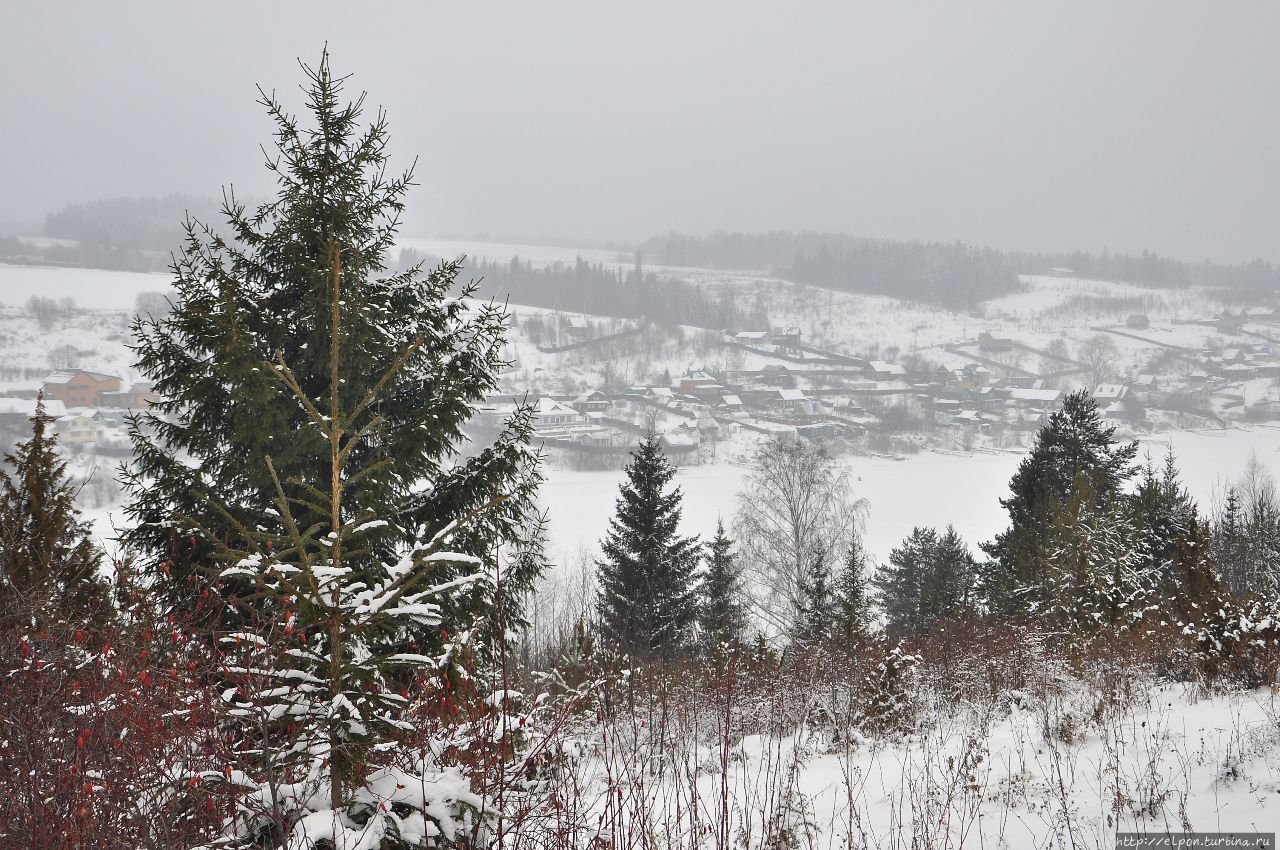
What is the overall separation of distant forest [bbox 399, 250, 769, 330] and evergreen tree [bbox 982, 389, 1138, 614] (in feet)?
444

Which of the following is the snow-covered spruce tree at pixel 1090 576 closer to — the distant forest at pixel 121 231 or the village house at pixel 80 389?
the village house at pixel 80 389

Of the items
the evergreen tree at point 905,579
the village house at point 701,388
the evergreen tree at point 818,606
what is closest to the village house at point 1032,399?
the village house at point 701,388

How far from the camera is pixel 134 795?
7.95 ft

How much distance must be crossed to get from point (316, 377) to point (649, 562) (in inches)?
545

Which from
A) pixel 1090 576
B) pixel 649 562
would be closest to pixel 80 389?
pixel 649 562

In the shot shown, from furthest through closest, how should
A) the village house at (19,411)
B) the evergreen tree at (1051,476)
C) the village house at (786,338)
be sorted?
the village house at (786,338)
the village house at (19,411)
the evergreen tree at (1051,476)

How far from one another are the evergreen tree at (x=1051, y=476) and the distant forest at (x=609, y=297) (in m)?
135

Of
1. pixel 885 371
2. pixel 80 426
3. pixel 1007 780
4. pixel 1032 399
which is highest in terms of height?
pixel 885 371

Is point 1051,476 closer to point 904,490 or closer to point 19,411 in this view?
point 904,490

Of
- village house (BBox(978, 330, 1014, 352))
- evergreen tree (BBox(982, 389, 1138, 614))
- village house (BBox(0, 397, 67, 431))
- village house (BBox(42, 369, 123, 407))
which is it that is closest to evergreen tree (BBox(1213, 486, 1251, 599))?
evergreen tree (BBox(982, 389, 1138, 614))

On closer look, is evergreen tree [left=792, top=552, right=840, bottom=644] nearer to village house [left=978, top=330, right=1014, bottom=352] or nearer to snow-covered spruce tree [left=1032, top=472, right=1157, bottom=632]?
snow-covered spruce tree [left=1032, top=472, right=1157, bottom=632]

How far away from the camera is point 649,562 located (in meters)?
19.9

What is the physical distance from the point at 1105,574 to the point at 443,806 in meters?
13.4

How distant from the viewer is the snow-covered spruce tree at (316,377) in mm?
6348
